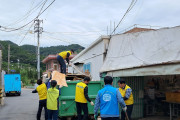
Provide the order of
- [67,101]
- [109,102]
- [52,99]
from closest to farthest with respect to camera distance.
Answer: [109,102] → [52,99] → [67,101]

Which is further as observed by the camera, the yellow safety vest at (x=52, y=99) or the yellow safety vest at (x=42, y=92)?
the yellow safety vest at (x=42, y=92)

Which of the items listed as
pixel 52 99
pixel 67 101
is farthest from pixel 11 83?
pixel 52 99

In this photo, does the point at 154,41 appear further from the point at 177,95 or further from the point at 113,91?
the point at 113,91

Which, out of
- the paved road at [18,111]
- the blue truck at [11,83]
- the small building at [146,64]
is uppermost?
the small building at [146,64]

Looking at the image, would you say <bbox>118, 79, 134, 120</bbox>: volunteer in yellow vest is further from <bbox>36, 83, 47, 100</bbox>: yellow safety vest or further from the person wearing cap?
<bbox>36, 83, 47, 100</bbox>: yellow safety vest

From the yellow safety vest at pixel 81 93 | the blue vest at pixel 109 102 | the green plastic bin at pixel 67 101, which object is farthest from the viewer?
the green plastic bin at pixel 67 101

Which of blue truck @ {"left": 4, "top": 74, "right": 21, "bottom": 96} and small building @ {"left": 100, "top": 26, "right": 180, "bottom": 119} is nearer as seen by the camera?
small building @ {"left": 100, "top": 26, "right": 180, "bottom": 119}

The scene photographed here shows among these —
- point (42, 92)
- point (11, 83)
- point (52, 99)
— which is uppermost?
point (42, 92)

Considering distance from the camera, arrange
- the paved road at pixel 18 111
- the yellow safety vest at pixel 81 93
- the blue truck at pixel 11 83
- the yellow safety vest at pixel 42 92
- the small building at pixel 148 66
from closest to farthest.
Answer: the small building at pixel 148 66 → the yellow safety vest at pixel 81 93 → the yellow safety vest at pixel 42 92 → the paved road at pixel 18 111 → the blue truck at pixel 11 83

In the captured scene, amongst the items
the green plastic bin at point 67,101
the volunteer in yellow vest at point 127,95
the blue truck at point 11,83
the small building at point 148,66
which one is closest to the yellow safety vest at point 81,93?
the volunteer in yellow vest at point 127,95

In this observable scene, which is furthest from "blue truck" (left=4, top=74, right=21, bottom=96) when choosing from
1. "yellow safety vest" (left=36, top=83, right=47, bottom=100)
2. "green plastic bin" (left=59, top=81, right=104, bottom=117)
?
"yellow safety vest" (left=36, top=83, right=47, bottom=100)

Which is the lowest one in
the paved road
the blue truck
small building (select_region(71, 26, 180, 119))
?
the paved road

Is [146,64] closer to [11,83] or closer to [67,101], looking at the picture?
[67,101]

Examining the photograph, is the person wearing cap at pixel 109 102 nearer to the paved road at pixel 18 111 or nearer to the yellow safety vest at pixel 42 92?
the yellow safety vest at pixel 42 92
